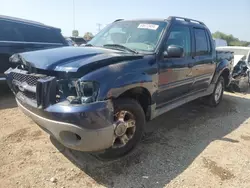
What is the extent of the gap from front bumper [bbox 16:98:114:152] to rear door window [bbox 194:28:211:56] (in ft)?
9.40

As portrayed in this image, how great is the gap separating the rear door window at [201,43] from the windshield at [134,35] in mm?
1123

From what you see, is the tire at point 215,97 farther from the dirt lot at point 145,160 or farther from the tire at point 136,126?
the tire at point 136,126

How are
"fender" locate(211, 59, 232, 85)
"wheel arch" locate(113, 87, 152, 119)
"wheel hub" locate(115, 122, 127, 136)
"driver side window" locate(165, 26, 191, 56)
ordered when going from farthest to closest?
"fender" locate(211, 59, 232, 85) → "driver side window" locate(165, 26, 191, 56) → "wheel arch" locate(113, 87, 152, 119) → "wheel hub" locate(115, 122, 127, 136)

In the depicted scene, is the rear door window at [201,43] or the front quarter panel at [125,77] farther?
the rear door window at [201,43]

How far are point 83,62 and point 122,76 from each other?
48cm

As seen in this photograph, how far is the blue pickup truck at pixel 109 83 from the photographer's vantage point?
8.51 ft

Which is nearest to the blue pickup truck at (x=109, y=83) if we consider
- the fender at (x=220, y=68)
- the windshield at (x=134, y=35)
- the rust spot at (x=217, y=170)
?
the windshield at (x=134, y=35)

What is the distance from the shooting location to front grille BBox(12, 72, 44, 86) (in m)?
2.86

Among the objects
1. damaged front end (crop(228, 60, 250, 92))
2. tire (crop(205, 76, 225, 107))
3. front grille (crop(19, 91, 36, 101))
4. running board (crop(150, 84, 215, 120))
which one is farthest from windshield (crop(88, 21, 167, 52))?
damaged front end (crop(228, 60, 250, 92))

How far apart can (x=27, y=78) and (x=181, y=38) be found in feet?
8.80

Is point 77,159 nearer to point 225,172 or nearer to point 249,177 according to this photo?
point 225,172

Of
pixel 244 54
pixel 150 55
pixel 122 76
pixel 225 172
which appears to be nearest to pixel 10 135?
pixel 122 76

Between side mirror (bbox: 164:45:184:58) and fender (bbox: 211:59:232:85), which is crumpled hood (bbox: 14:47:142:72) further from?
fender (bbox: 211:59:232:85)

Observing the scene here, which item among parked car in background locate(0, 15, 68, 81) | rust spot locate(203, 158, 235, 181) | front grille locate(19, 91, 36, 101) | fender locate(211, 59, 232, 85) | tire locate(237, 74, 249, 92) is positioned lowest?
tire locate(237, 74, 249, 92)
